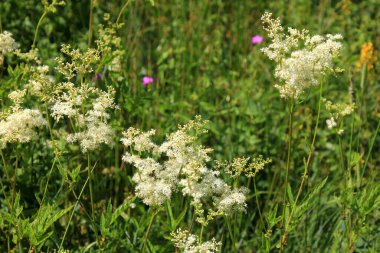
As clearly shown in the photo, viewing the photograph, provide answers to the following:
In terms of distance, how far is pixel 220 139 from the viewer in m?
3.77

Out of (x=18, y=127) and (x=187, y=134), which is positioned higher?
(x=18, y=127)

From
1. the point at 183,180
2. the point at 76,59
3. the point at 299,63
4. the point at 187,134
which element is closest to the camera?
the point at 183,180

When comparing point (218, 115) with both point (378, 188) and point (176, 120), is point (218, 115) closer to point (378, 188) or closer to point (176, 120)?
point (176, 120)

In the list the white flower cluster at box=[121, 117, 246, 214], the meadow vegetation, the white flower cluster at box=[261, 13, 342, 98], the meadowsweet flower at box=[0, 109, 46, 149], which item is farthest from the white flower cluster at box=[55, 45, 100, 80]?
the white flower cluster at box=[261, 13, 342, 98]

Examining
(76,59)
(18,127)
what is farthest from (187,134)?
(18,127)

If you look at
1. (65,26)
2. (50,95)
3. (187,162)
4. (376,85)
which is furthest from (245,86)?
(187,162)

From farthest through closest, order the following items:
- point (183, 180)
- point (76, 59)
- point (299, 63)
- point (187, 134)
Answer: point (187, 134) < point (76, 59) < point (299, 63) < point (183, 180)

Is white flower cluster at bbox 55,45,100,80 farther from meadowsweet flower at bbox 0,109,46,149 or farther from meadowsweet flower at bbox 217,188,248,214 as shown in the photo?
meadowsweet flower at bbox 217,188,248,214

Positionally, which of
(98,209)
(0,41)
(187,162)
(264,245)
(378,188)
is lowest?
(98,209)

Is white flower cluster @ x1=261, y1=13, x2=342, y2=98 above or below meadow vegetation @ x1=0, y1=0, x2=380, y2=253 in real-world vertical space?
above

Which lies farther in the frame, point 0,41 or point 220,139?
point 220,139

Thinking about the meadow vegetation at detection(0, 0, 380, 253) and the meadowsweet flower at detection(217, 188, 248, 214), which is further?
the meadow vegetation at detection(0, 0, 380, 253)

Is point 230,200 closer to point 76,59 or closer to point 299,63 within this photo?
point 299,63

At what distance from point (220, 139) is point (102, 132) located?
166cm
